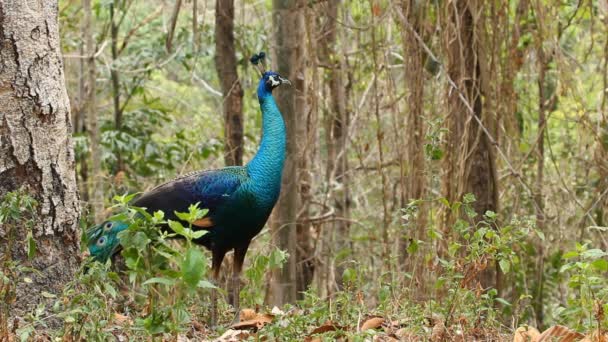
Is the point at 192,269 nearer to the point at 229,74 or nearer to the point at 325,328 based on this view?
the point at 325,328

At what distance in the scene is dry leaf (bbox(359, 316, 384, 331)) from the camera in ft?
13.6

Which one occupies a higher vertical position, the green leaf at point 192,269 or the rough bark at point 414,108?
the rough bark at point 414,108

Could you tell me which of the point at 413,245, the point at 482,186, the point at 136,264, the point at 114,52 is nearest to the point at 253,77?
the point at 114,52

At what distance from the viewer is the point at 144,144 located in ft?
30.2

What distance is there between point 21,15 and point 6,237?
903 millimetres

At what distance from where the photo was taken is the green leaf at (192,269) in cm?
309

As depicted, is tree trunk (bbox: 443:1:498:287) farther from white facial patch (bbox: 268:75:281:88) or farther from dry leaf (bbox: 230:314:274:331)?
dry leaf (bbox: 230:314:274:331)

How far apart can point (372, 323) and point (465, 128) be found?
2260mm

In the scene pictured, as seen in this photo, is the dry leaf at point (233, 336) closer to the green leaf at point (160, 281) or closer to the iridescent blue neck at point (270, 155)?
the green leaf at point (160, 281)

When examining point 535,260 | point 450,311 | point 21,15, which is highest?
point 21,15

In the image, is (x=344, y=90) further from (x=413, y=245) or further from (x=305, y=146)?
(x=413, y=245)

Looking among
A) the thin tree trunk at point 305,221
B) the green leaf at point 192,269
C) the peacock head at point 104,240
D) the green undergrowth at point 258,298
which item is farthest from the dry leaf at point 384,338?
the thin tree trunk at point 305,221

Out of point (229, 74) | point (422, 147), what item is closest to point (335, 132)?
point (229, 74)

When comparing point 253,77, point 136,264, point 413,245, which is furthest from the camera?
point 253,77
